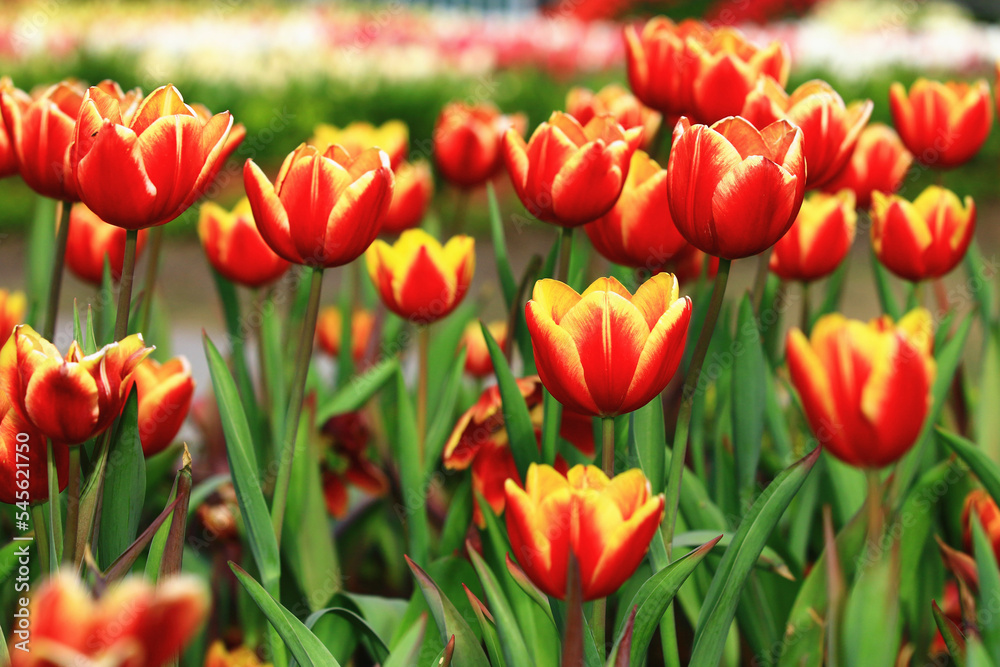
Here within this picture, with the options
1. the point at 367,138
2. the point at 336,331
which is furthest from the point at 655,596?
the point at 336,331

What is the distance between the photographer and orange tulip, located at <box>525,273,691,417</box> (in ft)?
2.73

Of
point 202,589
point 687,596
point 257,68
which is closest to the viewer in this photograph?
point 202,589

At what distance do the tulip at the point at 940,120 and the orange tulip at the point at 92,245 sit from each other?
1318mm

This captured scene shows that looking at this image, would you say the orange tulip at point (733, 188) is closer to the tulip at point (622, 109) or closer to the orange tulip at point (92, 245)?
the tulip at point (622, 109)

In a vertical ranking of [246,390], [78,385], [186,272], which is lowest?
[186,272]

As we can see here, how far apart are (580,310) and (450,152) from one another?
114 cm

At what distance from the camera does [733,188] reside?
86cm

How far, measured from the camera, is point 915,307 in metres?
1.59

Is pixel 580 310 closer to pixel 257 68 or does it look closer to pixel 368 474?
pixel 368 474

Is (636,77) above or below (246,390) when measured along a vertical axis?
above

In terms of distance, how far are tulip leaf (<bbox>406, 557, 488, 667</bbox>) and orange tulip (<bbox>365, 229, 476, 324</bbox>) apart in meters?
0.49

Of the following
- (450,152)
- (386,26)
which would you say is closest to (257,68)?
(386,26)

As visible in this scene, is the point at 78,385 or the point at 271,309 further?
the point at 271,309

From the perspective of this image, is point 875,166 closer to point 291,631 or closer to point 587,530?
point 587,530
